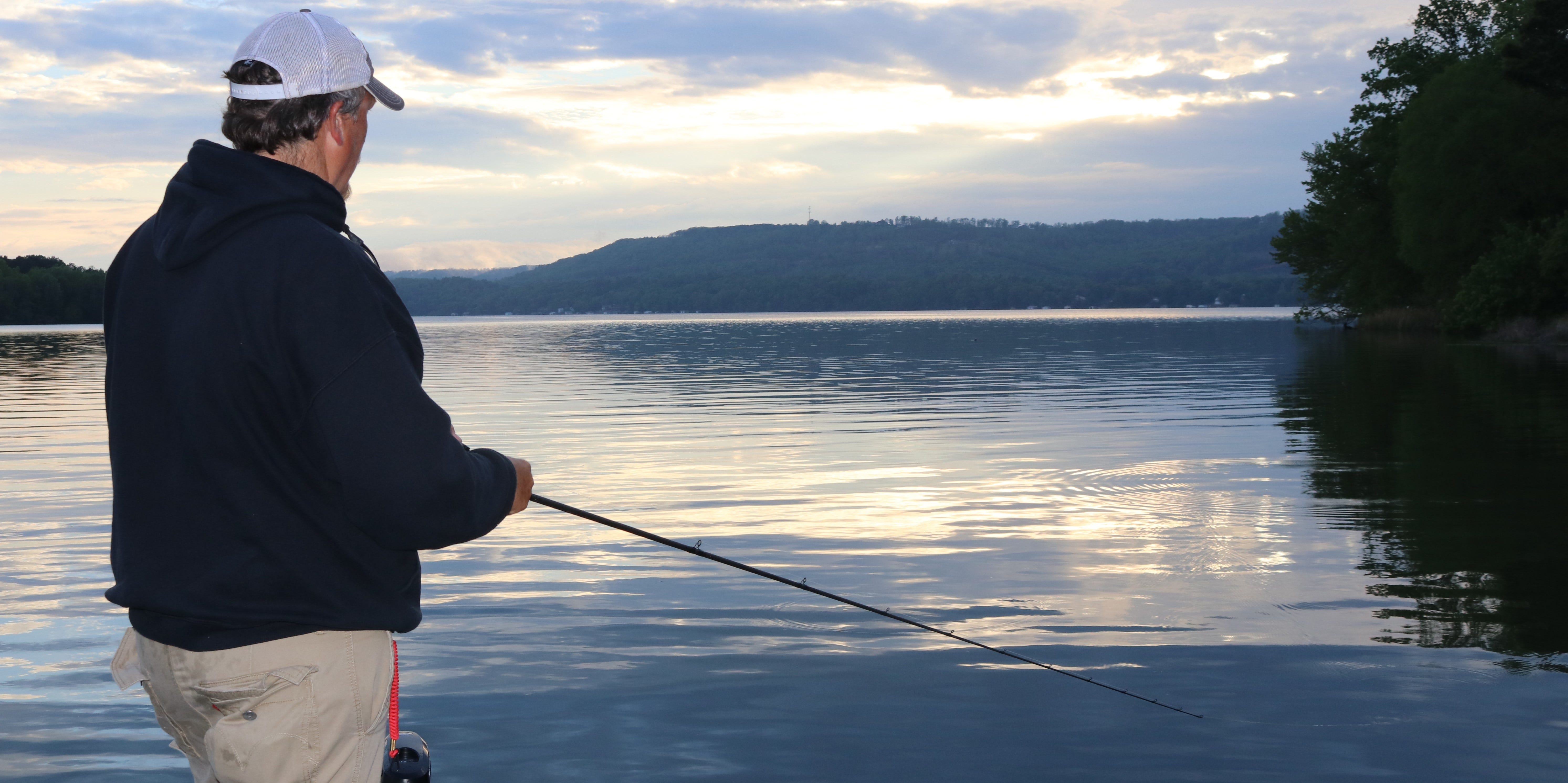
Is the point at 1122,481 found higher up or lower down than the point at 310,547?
lower down

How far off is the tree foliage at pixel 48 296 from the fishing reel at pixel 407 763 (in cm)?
15298

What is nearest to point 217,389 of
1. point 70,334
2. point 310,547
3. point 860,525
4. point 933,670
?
point 310,547

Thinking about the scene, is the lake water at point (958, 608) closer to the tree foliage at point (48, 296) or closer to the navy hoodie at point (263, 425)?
the navy hoodie at point (263, 425)

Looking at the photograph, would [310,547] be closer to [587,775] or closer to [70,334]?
[587,775]

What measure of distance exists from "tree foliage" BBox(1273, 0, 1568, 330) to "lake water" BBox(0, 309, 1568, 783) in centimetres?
3462

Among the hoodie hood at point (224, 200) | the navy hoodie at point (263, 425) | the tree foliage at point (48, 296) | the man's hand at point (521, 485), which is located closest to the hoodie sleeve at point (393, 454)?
the navy hoodie at point (263, 425)

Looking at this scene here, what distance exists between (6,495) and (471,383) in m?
18.2

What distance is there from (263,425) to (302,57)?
2.26ft

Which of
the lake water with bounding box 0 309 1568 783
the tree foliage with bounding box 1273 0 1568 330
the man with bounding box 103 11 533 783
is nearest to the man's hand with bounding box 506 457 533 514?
the man with bounding box 103 11 533 783

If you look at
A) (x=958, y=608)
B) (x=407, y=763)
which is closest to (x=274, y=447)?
(x=407, y=763)

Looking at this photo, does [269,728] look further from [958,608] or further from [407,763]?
[958,608]

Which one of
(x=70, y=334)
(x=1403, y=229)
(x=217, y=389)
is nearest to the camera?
(x=217, y=389)

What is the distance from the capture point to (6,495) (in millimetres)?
12805

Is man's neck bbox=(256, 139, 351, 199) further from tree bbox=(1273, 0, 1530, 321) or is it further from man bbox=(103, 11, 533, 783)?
tree bbox=(1273, 0, 1530, 321)
